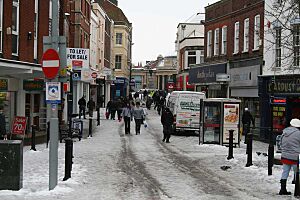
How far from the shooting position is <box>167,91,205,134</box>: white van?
2753 cm

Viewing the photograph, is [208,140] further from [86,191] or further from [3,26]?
[86,191]

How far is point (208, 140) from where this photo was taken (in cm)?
2248

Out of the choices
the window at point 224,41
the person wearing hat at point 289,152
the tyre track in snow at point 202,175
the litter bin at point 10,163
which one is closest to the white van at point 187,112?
the tyre track in snow at point 202,175

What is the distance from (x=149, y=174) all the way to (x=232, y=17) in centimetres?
2044

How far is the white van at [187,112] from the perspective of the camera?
27.5 metres

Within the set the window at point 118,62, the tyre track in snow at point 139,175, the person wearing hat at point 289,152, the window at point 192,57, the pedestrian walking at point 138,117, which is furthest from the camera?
the window at point 118,62

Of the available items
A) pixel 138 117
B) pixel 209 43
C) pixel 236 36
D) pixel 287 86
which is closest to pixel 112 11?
pixel 209 43

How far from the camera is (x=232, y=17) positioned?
32688 mm

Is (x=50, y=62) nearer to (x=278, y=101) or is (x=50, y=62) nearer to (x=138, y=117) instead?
(x=138, y=117)

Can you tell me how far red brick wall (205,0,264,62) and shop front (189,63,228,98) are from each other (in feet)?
2.35

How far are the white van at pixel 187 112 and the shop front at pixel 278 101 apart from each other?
3.37m

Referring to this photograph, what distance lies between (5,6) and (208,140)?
992cm

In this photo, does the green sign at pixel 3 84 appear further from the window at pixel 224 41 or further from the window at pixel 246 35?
the window at pixel 224 41

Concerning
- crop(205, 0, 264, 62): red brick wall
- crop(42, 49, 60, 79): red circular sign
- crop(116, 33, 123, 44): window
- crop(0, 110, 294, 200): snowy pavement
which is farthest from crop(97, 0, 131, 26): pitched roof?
crop(42, 49, 60, 79): red circular sign
